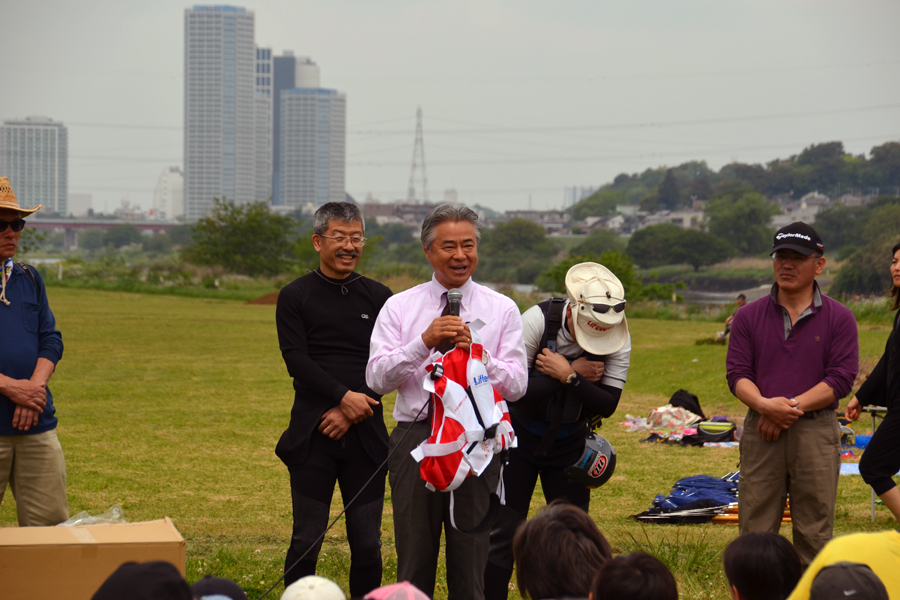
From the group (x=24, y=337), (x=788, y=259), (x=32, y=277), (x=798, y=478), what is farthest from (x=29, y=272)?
(x=798, y=478)

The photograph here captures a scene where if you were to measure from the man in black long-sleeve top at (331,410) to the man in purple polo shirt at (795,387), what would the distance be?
200 cm

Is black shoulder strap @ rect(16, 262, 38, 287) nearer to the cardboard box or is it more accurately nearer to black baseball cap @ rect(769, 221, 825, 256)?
the cardboard box

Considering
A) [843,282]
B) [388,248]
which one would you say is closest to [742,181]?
[388,248]

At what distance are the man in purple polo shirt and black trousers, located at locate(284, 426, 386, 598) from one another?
6.60 ft

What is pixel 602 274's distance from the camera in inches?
171

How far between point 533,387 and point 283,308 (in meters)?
1.27

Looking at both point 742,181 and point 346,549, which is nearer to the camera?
point 346,549

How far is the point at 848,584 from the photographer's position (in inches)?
91.1

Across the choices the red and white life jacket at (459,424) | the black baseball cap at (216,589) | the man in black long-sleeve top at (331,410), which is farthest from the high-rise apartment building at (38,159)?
the black baseball cap at (216,589)

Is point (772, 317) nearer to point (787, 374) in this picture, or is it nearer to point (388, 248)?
point (787, 374)

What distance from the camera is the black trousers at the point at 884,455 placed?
15.7 feet

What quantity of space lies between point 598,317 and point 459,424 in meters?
1.08

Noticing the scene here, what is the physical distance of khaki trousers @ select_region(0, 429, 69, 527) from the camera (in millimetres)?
4324

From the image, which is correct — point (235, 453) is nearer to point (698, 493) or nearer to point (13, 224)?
point (698, 493)
